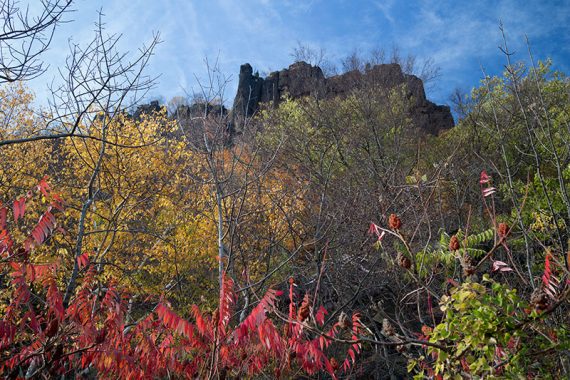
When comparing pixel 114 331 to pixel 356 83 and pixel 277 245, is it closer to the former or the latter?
pixel 277 245

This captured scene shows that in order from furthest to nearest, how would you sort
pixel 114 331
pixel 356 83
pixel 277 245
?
1. pixel 356 83
2. pixel 277 245
3. pixel 114 331

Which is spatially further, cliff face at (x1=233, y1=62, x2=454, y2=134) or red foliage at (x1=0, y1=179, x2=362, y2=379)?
cliff face at (x1=233, y1=62, x2=454, y2=134)

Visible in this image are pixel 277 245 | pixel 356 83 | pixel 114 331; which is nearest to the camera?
pixel 114 331

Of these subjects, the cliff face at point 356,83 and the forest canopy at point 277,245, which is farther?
the cliff face at point 356,83

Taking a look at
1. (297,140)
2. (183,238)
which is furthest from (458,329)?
(297,140)

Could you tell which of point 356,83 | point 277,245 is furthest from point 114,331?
point 356,83

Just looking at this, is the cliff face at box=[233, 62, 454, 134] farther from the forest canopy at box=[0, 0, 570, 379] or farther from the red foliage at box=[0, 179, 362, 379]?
the red foliage at box=[0, 179, 362, 379]

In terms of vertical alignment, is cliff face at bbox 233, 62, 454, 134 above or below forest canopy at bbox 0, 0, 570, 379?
above

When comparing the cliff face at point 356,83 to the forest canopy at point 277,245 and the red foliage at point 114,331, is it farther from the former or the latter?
the red foliage at point 114,331

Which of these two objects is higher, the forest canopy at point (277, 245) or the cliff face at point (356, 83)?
the cliff face at point (356, 83)

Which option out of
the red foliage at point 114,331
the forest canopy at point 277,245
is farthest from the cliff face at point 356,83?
the red foliage at point 114,331

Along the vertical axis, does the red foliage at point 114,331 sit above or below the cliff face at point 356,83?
below

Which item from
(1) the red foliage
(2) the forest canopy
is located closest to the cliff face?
(2) the forest canopy

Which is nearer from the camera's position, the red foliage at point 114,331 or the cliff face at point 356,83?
the red foliage at point 114,331
